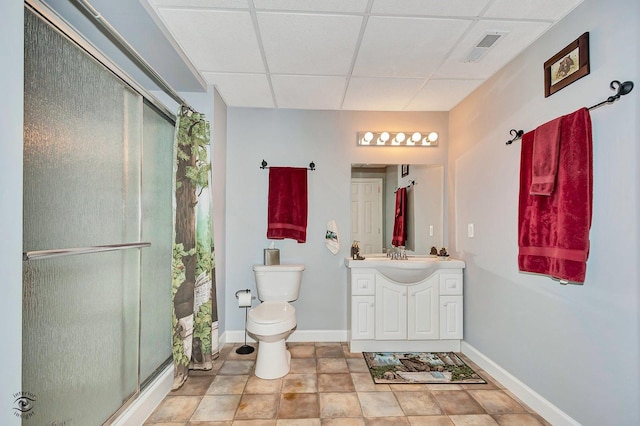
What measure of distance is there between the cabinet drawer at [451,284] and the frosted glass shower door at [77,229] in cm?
237

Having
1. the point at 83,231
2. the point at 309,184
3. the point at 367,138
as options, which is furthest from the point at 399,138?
the point at 83,231

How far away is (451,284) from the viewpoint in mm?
2941

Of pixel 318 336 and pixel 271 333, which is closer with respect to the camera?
pixel 271 333

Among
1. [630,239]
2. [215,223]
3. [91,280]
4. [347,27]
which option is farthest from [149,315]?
[630,239]

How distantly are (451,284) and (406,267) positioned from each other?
452 millimetres

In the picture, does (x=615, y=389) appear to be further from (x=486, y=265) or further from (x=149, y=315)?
(x=149, y=315)

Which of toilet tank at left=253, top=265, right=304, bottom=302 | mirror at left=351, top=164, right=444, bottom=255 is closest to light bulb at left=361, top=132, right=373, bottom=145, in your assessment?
mirror at left=351, top=164, right=444, bottom=255

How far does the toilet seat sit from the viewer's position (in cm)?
236

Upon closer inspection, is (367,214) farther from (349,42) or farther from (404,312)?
(349,42)

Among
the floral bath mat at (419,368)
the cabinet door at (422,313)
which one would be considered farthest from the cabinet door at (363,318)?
the cabinet door at (422,313)

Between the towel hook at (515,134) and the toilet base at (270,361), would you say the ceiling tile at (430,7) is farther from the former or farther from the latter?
the toilet base at (270,361)

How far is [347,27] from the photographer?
6.29 ft

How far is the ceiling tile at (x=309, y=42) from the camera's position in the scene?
1856mm

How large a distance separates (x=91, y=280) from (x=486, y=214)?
2597mm
